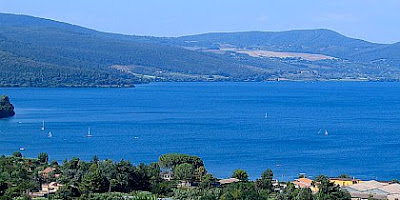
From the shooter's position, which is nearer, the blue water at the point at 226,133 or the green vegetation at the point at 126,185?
the green vegetation at the point at 126,185

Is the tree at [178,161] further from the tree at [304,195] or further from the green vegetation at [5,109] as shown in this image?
the green vegetation at [5,109]

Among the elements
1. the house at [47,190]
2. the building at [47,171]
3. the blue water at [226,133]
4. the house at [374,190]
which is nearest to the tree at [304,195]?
the house at [374,190]

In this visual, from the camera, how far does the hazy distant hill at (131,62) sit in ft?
284

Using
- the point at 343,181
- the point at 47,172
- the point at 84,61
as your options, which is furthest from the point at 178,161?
the point at 84,61

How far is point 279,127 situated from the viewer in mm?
40812

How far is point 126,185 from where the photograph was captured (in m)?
17.1

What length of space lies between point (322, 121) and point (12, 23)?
4627 inches

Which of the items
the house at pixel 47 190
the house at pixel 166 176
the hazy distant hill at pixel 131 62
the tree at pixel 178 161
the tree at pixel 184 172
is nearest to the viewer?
the house at pixel 47 190

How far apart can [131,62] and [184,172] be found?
96736 mm

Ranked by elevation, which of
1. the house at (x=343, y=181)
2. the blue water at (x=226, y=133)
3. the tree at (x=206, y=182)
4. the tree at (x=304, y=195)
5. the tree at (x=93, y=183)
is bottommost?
the blue water at (x=226, y=133)

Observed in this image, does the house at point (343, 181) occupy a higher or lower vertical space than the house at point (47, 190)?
lower

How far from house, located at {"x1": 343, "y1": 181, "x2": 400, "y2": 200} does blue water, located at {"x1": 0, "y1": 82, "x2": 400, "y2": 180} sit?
5524 mm

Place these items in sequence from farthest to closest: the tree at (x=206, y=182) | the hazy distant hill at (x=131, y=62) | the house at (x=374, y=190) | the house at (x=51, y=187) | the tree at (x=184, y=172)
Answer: the hazy distant hill at (x=131, y=62)
the tree at (x=184, y=172)
the house at (x=374, y=190)
the tree at (x=206, y=182)
the house at (x=51, y=187)

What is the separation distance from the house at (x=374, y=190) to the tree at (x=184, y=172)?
12.7 ft
